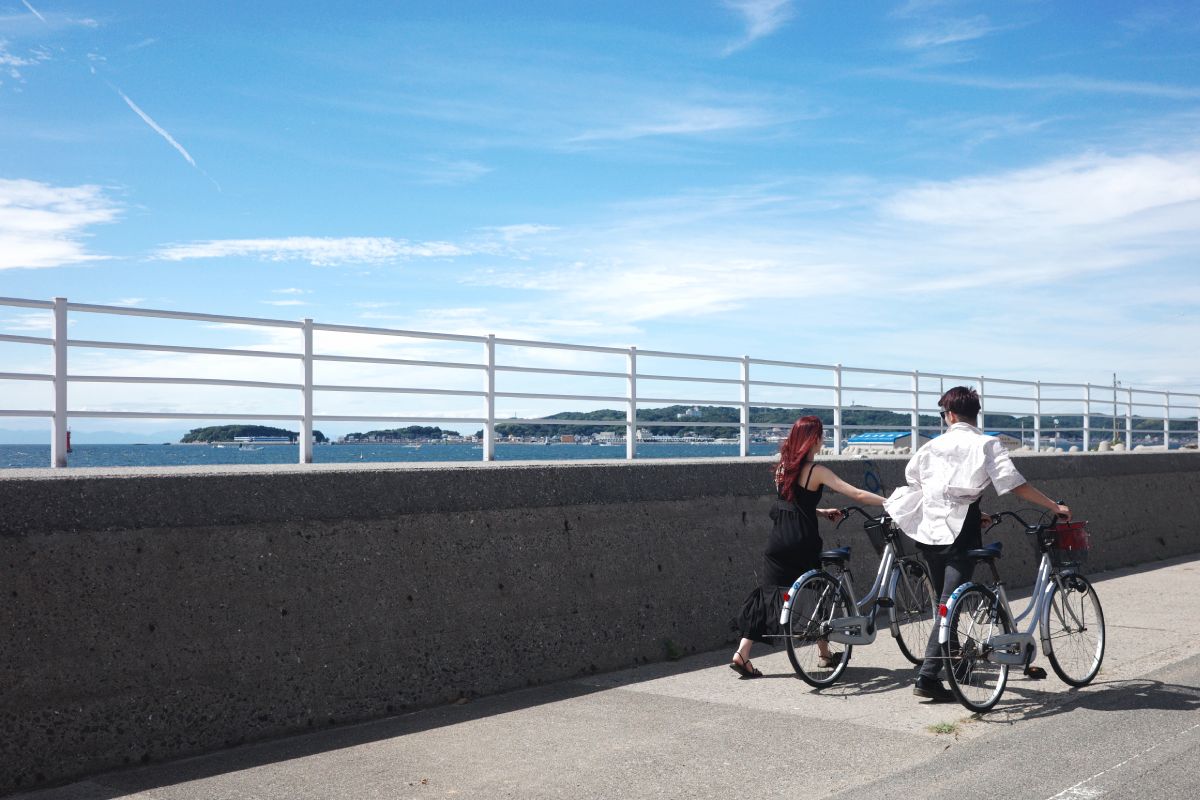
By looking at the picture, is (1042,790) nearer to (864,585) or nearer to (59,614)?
(59,614)

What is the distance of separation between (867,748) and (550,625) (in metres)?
2.43

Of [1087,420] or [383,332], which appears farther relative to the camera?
[1087,420]

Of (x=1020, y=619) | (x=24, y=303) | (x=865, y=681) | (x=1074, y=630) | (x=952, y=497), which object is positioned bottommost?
(x=865, y=681)

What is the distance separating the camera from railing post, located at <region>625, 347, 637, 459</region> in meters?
12.0

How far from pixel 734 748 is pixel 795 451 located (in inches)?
92.0

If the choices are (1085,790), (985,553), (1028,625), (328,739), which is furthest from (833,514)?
(328,739)

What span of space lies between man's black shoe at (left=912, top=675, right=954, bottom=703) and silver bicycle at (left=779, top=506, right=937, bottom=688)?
44cm

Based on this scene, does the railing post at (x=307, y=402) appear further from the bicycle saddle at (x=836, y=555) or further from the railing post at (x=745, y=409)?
the railing post at (x=745, y=409)

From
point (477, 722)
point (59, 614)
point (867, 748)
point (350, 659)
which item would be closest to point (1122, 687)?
point (867, 748)

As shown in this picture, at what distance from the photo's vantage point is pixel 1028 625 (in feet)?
23.7

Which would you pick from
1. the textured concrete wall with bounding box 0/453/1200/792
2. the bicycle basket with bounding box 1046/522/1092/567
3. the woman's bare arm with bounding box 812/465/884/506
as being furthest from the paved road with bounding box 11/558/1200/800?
the woman's bare arm with bounding box 812/465/884/506

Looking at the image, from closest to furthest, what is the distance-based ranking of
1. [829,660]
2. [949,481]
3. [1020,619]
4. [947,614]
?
1. [947,614]
2. [949,481]
3. [1020,619]
4. [829,660]

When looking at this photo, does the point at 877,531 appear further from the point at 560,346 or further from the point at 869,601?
the point at 560,346

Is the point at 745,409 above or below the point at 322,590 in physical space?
above
